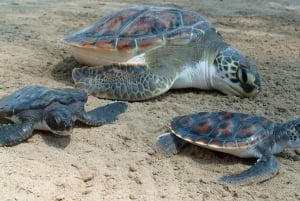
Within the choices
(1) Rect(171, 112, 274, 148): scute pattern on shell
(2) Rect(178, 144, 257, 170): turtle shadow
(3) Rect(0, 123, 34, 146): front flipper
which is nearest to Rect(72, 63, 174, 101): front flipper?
(1) Rect(171, 112, 274, 148): scute pattern on shell

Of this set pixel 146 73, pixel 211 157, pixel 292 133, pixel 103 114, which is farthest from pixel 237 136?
pixel 146 73

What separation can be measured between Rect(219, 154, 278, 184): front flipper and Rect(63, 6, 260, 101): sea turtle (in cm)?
121

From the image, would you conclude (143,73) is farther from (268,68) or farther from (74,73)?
(268,68)

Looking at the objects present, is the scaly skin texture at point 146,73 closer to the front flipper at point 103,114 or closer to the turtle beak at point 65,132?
the front flipper at point 103,114

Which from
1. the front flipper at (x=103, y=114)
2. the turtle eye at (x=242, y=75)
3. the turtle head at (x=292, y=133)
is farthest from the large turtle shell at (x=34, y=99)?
the turtle eye at (x=242, y=75)

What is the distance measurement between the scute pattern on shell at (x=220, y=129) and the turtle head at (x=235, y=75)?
0.95 meters

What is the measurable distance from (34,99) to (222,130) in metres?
1.21

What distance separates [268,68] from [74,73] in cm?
191

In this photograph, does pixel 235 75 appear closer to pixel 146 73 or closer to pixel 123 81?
pixel 146 73

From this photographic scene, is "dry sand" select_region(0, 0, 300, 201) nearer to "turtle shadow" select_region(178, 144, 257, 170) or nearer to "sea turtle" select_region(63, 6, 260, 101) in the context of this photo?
"turtle shadow" select_region(178, 144, 257, 170)

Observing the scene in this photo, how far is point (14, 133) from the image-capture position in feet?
9.20

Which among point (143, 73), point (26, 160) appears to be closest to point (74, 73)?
point (143, 73)

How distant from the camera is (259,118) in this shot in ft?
9.95

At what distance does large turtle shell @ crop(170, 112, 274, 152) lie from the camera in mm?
2828
